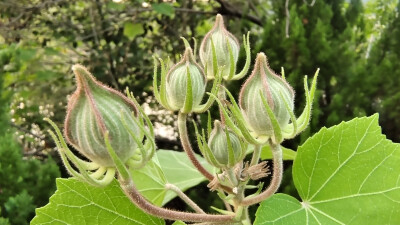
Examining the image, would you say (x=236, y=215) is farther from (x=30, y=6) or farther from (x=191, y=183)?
(x=30, y=6)

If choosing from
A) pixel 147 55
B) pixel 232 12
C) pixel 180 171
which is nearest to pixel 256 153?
pixel 180 171

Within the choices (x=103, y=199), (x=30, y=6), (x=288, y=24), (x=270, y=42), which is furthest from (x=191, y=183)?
(x=30, y=6)

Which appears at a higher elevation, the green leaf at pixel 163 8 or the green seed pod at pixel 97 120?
the green seed pod at pixel 97 120

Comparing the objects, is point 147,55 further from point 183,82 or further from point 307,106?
point 307,106

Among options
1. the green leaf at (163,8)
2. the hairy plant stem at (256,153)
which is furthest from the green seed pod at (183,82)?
the green leaf at (163,8)

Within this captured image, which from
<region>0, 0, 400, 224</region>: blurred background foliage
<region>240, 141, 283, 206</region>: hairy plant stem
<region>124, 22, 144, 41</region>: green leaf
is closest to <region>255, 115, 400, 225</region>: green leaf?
<region>240, 141, 283, 206</region>: hairy plant stem

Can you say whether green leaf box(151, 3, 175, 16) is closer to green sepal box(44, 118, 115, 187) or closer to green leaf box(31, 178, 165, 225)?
green leaf box(31, 178, 165, 225)

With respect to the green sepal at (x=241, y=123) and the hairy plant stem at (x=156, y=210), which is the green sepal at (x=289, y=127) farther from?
the hairy plant stem at (x=156, y=210)
